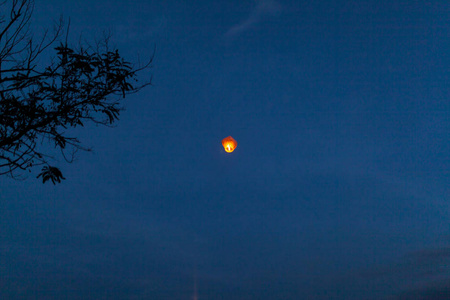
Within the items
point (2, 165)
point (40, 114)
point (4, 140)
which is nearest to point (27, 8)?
point (40, 114)

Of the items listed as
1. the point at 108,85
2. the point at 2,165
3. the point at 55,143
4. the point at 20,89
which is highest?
the point at 108,85

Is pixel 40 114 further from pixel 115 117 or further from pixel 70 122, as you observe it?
pixel 115 117

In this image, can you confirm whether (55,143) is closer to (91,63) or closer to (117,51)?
(91,63)

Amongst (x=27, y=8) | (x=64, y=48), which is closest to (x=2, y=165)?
(x=64, y=48)

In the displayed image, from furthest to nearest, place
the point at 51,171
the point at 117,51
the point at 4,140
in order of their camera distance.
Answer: the point at 117,51
the point at 51,171
the point at 4,140

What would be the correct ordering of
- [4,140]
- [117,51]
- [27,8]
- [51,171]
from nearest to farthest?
[4,140], [27,8], [51,171], [117,51]

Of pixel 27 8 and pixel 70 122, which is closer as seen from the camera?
pixel 27 8

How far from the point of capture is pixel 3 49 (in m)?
4.08

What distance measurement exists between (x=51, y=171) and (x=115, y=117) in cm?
108

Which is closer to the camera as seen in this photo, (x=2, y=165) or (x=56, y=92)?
(x=2, y=165)

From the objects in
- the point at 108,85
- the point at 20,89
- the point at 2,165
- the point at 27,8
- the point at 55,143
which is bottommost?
the point at 2,165

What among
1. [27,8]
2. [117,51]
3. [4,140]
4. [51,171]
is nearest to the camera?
[4,140]

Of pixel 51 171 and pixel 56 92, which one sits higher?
pixel 56 92

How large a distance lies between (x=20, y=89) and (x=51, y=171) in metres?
1.06
